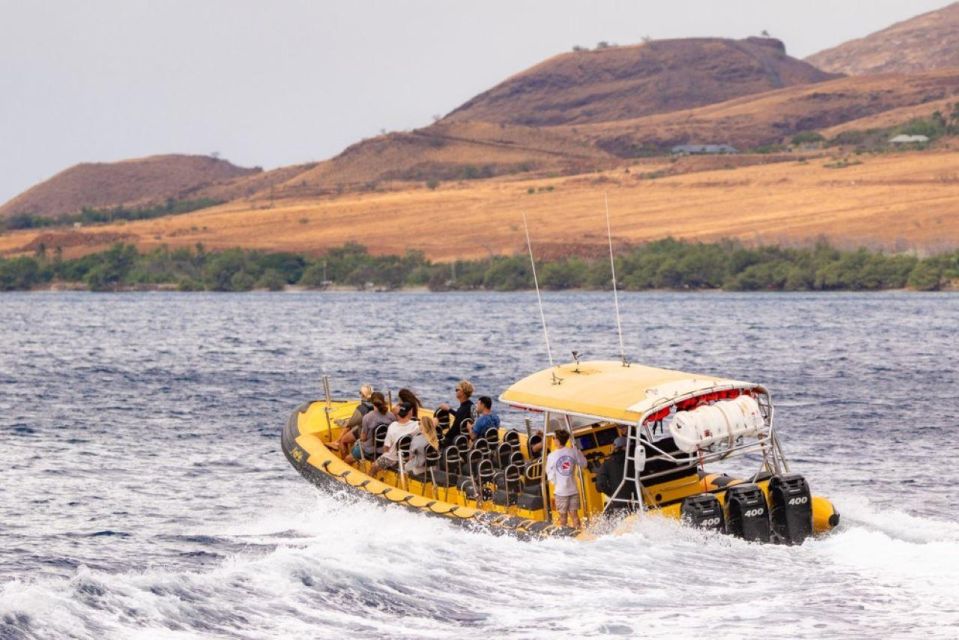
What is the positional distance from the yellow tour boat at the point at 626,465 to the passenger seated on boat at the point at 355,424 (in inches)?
55.3

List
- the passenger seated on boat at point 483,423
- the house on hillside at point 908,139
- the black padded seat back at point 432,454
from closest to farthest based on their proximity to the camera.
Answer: the passenger seated on boat at point 483,423 → the black padded seat back at point 432,454 → the house on hillside at point 908,139

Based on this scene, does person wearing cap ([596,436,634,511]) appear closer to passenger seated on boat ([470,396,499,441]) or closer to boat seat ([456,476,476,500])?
boat seat ([456,476,476,500])

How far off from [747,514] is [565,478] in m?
2.02

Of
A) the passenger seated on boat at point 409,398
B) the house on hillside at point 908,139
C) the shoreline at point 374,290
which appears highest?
the house on hillside at point 908,139

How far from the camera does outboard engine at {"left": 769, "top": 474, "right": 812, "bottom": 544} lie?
54.3ft

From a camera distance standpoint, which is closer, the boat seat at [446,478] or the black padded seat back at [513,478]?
the black padded seat back at [513,478]

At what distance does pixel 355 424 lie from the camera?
2123cm

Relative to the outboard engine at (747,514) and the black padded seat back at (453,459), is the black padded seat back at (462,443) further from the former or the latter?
the outboard engine at (747,514)

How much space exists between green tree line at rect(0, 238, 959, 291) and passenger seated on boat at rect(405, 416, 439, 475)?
92425 millimetres

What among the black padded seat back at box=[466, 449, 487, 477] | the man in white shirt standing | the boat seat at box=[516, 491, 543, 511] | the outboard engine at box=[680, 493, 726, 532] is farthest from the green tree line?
the outboard engine at box=[680, 493, 726, 532]

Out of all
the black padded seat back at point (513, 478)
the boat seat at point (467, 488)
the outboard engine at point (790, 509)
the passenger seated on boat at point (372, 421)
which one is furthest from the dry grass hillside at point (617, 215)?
the outboard engine at point (790, 509)

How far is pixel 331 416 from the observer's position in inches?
921

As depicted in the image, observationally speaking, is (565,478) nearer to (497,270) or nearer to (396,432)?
(396,432)

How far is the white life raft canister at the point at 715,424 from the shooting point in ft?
52.7
